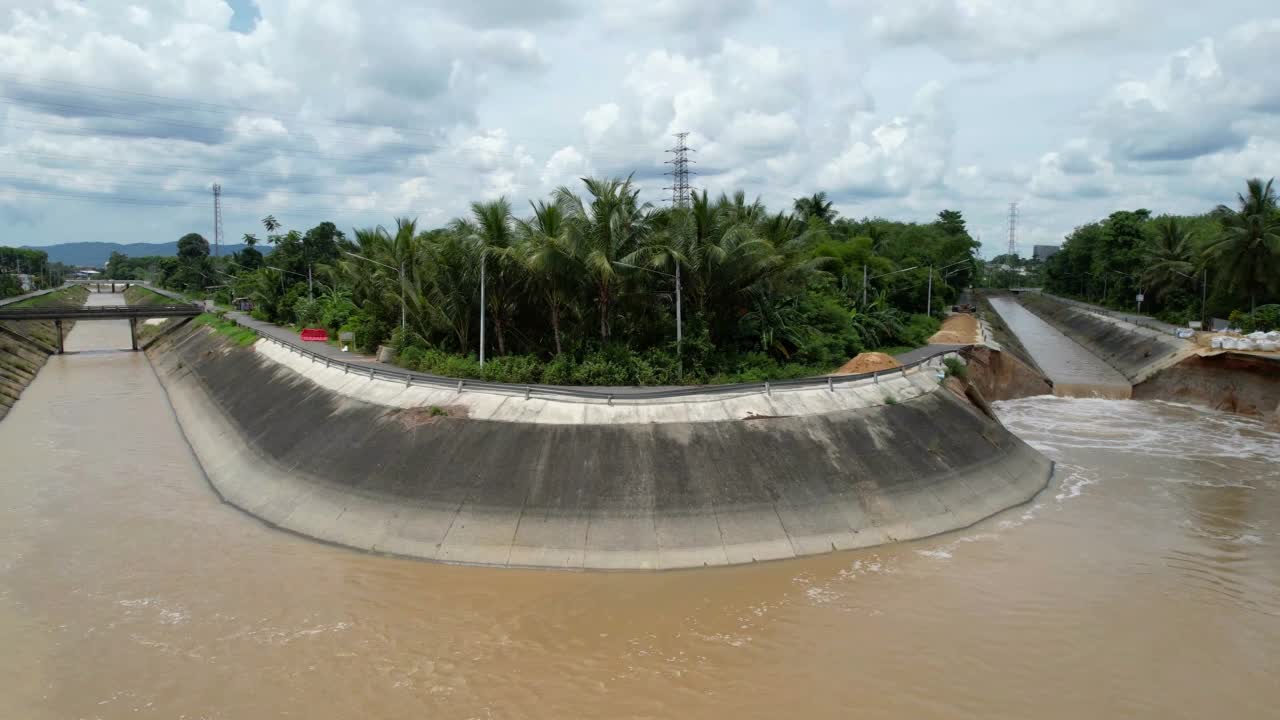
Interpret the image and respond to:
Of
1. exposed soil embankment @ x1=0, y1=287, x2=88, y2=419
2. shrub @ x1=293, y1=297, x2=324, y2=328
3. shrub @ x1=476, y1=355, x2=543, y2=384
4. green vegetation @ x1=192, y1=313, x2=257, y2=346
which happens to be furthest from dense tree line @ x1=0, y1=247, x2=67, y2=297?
shrub @ x1=476, y1=355, x2=543, y2=384

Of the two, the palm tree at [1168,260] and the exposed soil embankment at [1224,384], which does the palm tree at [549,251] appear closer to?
the exposed soil embankment at [1224,384]

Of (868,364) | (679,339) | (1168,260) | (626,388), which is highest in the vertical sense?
(1168,260)

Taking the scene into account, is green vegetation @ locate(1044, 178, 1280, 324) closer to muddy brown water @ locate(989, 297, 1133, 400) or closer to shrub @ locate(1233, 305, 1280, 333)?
shrub @ locate(1233, 305, 1280, 333)

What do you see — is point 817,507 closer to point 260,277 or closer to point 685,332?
point 685,332

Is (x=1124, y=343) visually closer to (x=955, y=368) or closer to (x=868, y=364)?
(x=955, y=368)

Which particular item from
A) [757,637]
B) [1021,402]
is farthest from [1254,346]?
[757,637]

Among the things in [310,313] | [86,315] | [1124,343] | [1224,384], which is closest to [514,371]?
[310,313]

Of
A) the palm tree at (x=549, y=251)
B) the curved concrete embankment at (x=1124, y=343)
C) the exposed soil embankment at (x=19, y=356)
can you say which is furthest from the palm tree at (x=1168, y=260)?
the exposed soil embankment at (x=19, y=356)
